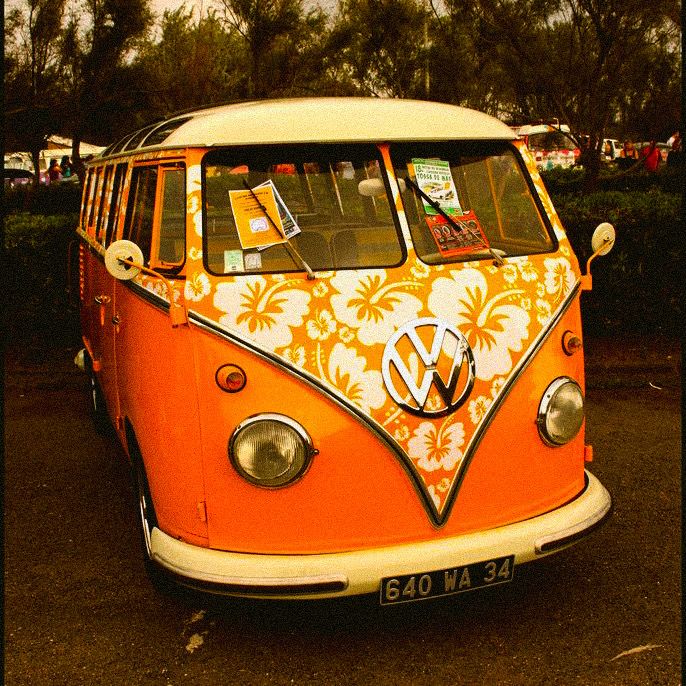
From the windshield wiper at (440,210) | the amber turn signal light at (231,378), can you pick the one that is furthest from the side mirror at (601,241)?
the amber turn signal light at (231,378)

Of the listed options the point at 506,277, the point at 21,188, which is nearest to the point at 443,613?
the point at 506,277

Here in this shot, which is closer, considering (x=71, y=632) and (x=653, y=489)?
(x=71, y=632)

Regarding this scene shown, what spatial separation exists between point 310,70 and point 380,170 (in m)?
11.3

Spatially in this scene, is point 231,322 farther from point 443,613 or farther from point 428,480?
point 443,613

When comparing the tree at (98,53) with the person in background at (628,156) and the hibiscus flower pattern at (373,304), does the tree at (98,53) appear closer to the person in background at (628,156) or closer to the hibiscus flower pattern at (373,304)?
the hibiscus flower pattern at (373,304)

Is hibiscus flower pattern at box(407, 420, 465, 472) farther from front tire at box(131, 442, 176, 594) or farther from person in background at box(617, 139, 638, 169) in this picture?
person in background at box(617, 139, 638, 169)

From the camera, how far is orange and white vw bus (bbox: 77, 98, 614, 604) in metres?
3.10

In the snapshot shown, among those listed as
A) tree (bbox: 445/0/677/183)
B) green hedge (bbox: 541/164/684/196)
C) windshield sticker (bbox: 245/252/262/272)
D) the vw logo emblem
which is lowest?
the vw logo emblem

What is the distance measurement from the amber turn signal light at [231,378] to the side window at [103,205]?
200 centimetres

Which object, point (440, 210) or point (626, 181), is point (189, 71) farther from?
point (440, 210)

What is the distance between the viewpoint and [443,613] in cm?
359

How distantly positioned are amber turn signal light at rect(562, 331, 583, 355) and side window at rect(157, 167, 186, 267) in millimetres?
1575

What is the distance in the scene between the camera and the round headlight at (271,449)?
120 inches

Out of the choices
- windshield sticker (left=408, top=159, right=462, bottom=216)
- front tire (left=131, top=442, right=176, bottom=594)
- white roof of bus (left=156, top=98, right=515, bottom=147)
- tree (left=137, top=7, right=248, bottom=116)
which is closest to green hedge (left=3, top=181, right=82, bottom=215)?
tree (left=137, top=7, right=248, bottom=116)
